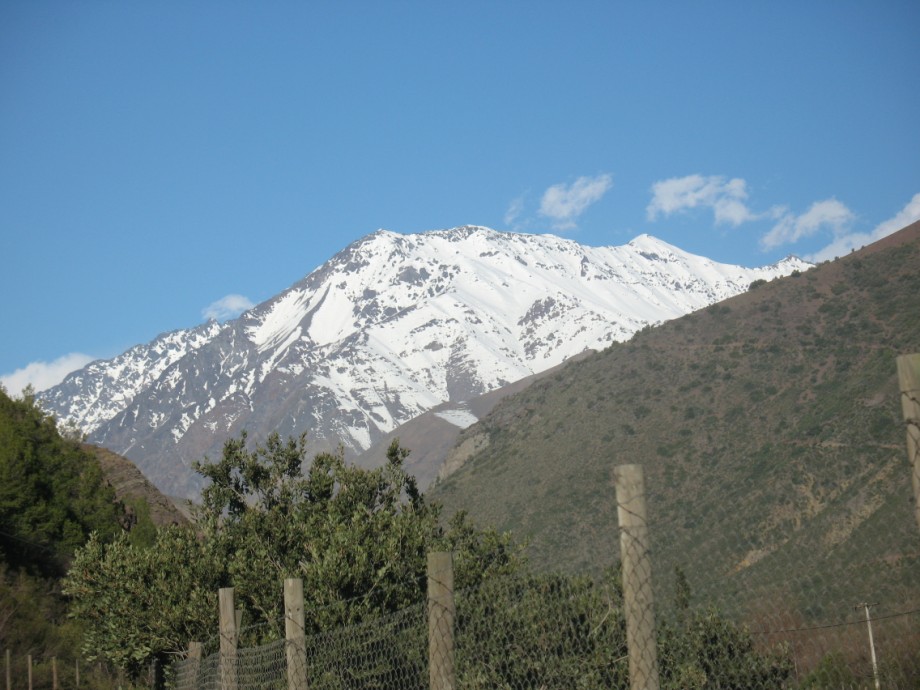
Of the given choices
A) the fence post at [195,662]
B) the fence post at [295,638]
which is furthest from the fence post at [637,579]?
the fence post at [195,662]

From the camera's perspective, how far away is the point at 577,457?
68.6m

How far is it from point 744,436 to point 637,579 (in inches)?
2075

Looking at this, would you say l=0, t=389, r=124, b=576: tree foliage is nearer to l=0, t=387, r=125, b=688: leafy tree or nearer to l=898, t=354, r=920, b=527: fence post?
l=0, t=387, r=125, b=688: leafy tree

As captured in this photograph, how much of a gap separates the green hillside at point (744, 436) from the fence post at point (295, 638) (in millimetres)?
2357

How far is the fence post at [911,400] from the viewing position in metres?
3.88

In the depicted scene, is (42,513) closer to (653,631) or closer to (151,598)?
(151,598)

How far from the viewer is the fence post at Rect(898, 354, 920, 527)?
3.88m

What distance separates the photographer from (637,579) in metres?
4.66

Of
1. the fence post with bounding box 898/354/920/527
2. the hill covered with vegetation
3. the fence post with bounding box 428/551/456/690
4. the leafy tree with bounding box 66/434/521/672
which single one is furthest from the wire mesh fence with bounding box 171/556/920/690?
the hill covered with vegetation

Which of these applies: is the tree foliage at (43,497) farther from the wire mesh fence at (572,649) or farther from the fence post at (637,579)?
the fence post at (637,579)

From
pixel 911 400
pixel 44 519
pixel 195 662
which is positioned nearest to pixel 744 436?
pixel 44 519

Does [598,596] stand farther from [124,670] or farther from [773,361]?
[773,361]

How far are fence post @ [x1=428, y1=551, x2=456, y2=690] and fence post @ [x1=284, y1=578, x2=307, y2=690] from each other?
64.5 inches

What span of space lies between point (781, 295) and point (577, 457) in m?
30.1
